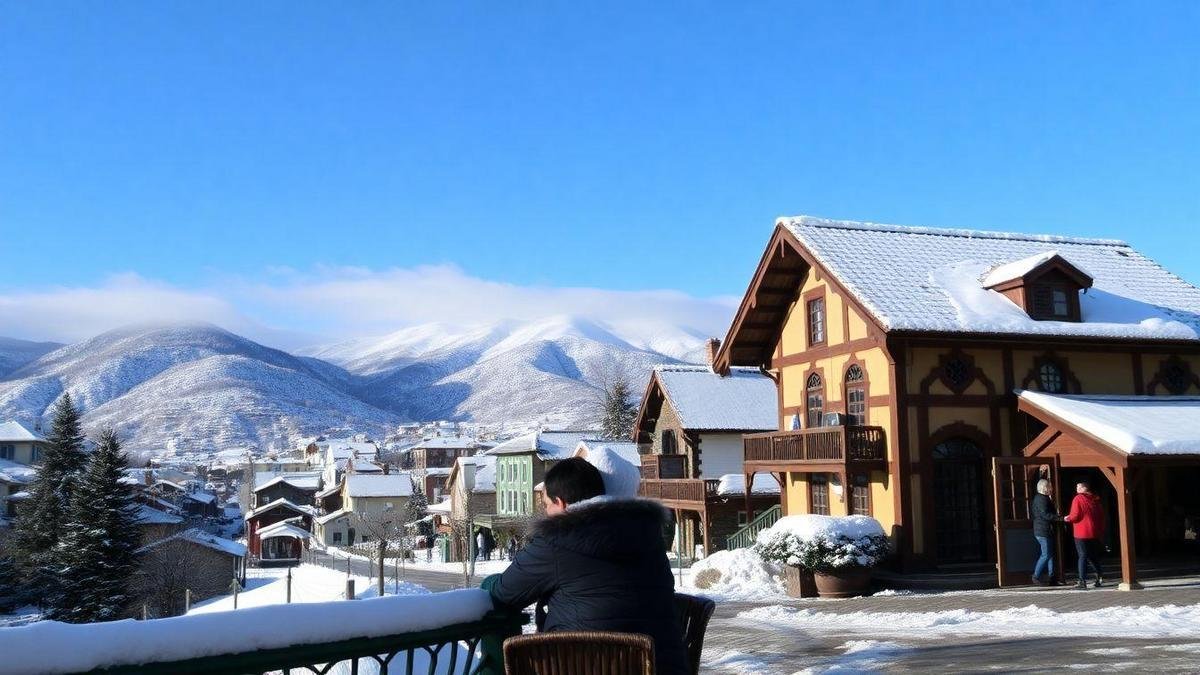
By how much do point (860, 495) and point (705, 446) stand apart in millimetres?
14842

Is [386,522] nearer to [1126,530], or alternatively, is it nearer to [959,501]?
[959,501]

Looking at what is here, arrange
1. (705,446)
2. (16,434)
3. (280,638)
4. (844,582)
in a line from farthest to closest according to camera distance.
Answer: (16,434) → (705,446) → (844,582) → (280,638)

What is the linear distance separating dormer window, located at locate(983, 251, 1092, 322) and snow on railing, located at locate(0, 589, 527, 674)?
1951 cm

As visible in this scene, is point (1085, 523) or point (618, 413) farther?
point (618, 413)

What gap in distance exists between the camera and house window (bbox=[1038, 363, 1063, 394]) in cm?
2142

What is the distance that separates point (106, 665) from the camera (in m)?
3.39

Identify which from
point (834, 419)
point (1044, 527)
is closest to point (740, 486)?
point (834, 419)

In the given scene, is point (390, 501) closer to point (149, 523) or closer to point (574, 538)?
point (149, 523)

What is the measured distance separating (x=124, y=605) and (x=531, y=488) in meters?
21.2

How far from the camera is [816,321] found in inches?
957

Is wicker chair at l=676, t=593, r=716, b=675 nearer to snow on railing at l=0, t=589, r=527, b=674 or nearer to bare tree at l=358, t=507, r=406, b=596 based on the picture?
snow on railing at l=0, t=589, r=527, b=674

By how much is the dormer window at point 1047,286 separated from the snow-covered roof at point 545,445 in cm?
3419

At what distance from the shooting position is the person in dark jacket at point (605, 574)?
13.6ft

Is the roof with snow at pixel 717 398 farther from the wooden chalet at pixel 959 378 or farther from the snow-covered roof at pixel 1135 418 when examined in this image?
the snow-covered roof at pixel 1135 418
